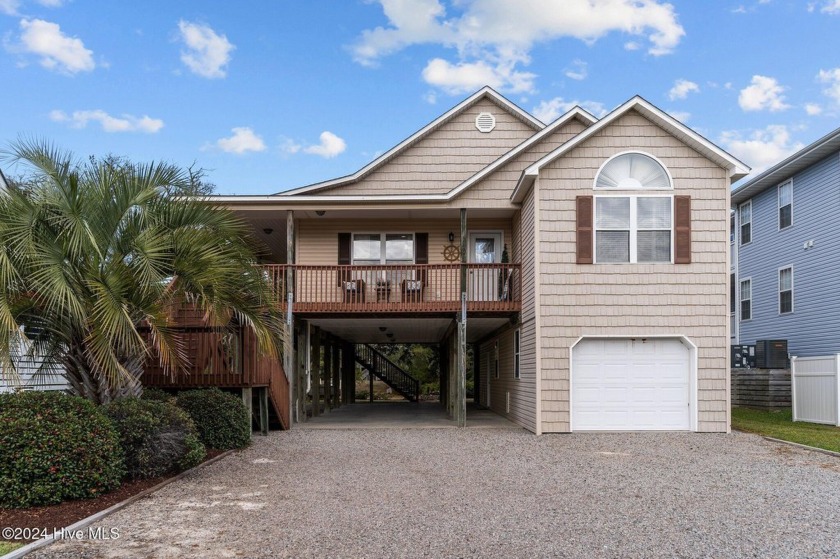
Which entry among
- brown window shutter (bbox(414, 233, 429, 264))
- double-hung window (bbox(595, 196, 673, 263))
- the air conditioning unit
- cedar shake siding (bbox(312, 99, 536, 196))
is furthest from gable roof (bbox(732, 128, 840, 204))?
brown window shutter (bbox(414, 233, 429, 264))

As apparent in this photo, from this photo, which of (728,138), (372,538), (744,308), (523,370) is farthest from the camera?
(728,138)

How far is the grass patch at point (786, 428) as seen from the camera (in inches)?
473

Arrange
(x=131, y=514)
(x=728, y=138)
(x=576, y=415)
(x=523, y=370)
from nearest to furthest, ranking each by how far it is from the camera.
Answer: (x=131, y=514) < (x=576, y=415) < (x=523, y=370) < (x=728, y=138)

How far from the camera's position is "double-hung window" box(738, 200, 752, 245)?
22.9 meters

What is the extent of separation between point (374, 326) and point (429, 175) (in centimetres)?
420

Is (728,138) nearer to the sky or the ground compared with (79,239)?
nearer to the sky

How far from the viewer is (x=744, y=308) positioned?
23328 millimetres

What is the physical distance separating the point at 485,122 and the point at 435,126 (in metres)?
1.36

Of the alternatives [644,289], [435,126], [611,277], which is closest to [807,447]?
[644,289]

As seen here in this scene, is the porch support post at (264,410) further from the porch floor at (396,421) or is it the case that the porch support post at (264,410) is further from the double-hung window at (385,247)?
the double-hung window at (385,247)

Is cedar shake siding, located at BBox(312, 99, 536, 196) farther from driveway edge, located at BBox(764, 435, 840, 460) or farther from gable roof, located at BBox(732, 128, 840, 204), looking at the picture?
driveway edge, located at BBox(764, 435, 840, 460)

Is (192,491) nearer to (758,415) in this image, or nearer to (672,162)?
(672,162)

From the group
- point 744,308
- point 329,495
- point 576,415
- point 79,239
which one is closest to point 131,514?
point 329,495

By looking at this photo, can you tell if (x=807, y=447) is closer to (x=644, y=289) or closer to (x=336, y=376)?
(x=644, y=289)
